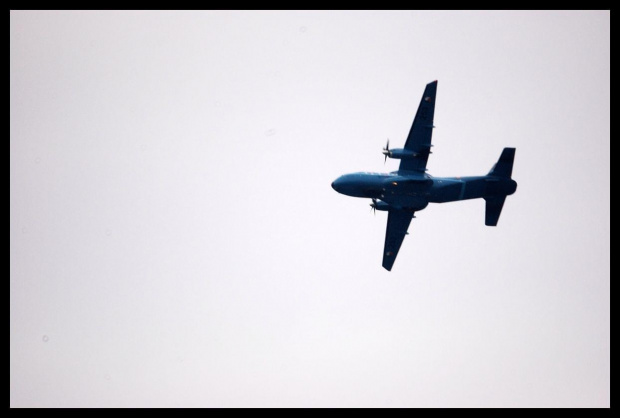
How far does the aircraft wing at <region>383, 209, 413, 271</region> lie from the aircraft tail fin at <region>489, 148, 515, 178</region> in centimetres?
886

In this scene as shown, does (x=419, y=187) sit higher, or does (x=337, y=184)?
(x=419, y=187)

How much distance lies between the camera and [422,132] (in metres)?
65.8

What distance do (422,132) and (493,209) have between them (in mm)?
9043

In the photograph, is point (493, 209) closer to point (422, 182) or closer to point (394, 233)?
point (422, 182)

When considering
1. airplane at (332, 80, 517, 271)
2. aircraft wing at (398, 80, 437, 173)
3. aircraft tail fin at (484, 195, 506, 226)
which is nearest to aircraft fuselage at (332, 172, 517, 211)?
airplane at (332, 80, 517, 271)

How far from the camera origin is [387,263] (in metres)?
73.1

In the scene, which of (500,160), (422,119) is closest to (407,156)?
(422,119)

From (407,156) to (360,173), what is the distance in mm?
4379

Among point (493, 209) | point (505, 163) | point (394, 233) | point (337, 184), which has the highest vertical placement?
point (505, 163)

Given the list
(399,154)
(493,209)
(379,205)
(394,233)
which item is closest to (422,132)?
(399,154)

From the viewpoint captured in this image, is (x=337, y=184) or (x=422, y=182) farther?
(x=422, y=182)

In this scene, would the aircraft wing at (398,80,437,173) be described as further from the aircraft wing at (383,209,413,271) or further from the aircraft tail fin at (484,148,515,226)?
the aircraft tail fin at (484,148,515,226)

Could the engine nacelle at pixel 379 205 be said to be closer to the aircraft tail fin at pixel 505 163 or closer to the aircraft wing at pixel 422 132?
the aircraft wing at pixel 422 132

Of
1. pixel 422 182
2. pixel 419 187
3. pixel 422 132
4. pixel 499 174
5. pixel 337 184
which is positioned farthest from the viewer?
pixel 422 132
